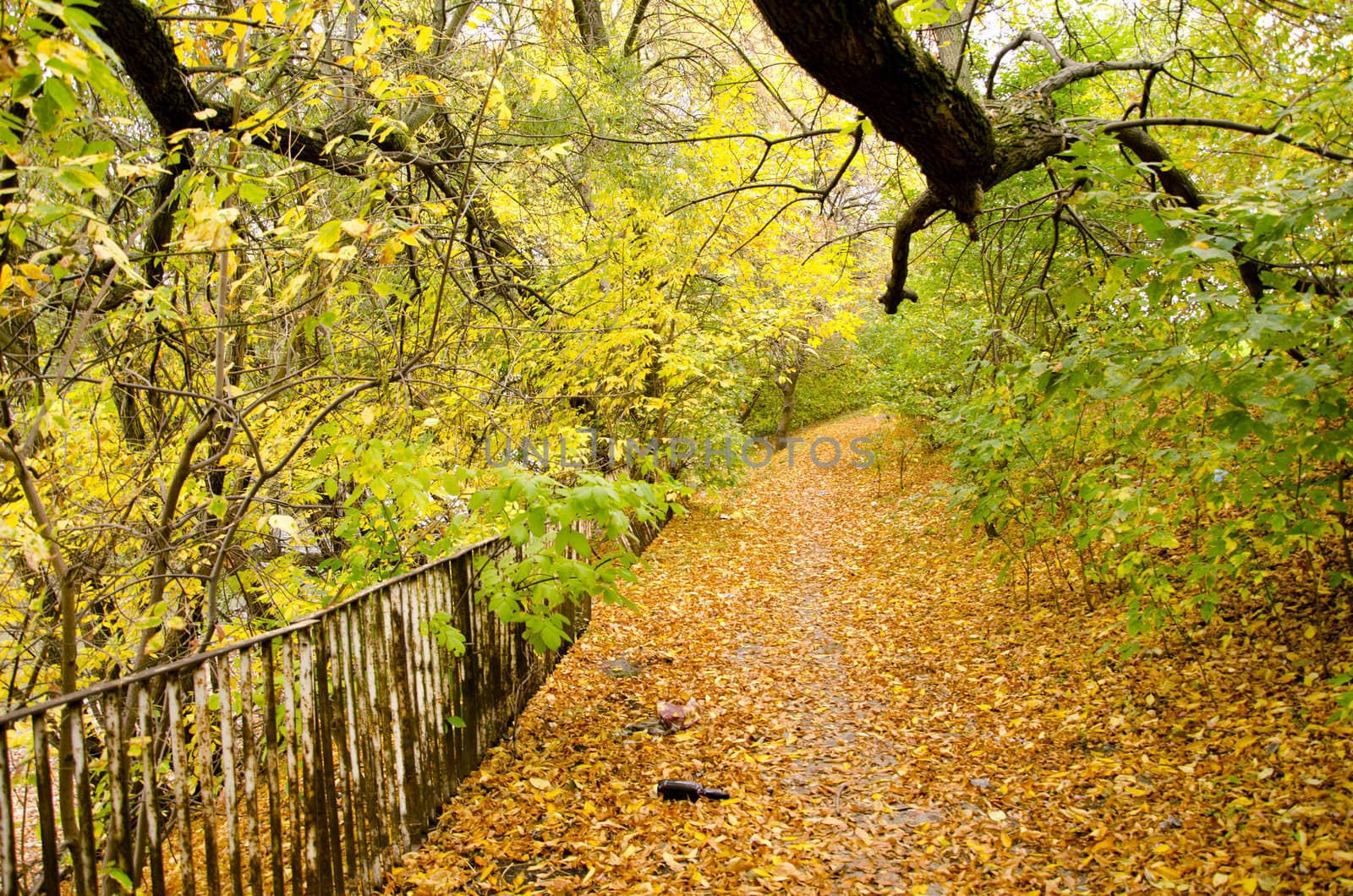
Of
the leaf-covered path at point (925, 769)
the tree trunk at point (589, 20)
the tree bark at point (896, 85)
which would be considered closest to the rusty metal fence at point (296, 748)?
the leaf-covered path at point (925, 769)

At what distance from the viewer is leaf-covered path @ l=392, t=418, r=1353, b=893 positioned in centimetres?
321

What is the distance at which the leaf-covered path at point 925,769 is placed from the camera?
10.5 ft

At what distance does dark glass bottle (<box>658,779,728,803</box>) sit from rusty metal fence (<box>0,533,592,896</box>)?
1078 millimetres

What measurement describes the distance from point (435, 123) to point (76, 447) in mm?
3954

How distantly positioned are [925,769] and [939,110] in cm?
343

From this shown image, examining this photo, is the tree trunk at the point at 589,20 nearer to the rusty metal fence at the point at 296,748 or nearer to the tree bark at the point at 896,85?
the tree bark at the point at 896,85

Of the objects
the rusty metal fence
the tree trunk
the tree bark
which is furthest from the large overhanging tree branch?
the tree trunk

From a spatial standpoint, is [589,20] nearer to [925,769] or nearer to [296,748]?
[925,769]

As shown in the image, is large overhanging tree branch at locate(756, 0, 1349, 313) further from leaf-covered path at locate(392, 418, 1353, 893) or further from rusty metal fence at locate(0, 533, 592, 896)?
rusty metal fence at locate(0, 533, 592, 896)

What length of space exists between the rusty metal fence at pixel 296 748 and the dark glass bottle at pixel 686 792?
108 cm

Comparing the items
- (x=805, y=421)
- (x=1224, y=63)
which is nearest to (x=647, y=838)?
(x=1224, y=63)

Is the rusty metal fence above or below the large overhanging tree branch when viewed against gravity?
below

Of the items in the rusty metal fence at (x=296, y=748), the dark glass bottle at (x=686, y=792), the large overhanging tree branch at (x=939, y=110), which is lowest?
the dark glass bottle at (x=686, y=792)

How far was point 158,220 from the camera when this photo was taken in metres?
4.32
